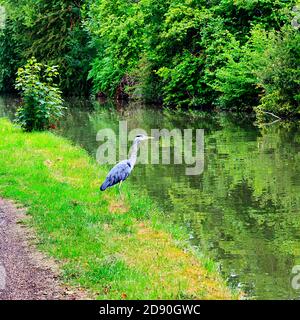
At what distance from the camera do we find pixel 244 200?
13.5m

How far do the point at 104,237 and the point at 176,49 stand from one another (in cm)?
3058

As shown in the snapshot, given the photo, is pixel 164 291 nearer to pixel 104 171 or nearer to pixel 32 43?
pixel 104 171

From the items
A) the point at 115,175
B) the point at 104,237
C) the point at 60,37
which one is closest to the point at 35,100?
the point at 115,175

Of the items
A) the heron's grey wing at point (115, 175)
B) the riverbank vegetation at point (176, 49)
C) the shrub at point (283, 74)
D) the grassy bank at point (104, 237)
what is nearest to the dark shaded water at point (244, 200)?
the grassy bank at point (104, 237)

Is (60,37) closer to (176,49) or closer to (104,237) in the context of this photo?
(176,49)

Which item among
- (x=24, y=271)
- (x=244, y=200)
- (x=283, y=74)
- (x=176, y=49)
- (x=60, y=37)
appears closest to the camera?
(x=24, y=271)

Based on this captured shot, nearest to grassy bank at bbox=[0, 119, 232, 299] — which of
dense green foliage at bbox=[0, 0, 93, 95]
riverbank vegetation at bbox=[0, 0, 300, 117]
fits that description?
riverbank vegetation at bbox=[0, 0, 300, 117]

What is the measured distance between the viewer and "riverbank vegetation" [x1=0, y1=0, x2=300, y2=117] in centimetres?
2955

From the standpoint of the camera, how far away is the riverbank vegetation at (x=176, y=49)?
96.9 feet

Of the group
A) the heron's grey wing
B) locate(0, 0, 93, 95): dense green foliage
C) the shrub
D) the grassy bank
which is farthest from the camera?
locate(0, 0, 93, 95): dense green foliage

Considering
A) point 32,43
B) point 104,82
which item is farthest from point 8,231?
point 32,43

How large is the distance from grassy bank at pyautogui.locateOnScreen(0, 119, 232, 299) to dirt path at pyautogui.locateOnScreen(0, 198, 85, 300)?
20 cm

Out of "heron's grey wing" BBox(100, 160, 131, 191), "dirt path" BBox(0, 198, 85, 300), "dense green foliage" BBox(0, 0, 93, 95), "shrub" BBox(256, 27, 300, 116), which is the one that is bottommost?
"dirt path" BBox(0, 198, 85, 300)

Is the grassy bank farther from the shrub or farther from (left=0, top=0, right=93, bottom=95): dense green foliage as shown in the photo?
(left=0, top=0, right=93, bottom=95): dense green foliage
